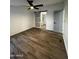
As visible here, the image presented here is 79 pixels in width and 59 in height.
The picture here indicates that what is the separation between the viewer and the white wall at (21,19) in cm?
908

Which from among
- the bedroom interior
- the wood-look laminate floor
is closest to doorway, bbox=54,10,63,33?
→ the bedroom interior

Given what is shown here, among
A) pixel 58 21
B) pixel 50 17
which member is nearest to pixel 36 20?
pixel 50 17

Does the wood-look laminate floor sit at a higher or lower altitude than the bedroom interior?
lower

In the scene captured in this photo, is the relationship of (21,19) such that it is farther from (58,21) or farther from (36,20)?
(58,21)

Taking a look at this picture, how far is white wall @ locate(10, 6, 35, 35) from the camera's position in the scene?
29.8ft

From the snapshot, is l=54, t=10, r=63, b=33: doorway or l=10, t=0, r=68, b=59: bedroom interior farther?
l=54, t=10, r=63, b=33: doorway

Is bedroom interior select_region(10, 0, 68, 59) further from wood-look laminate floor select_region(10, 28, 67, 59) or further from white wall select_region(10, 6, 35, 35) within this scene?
wood-look laminate floor select_region(10, 28, 67, 59)

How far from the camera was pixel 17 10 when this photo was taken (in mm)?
9852

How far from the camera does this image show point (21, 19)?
33.3ft

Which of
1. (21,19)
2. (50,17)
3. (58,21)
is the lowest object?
(58,21)

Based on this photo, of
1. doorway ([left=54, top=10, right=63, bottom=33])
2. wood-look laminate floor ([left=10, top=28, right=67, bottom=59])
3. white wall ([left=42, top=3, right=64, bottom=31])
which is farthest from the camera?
white wall ([left=42, top=3, right=64, bottom=31])

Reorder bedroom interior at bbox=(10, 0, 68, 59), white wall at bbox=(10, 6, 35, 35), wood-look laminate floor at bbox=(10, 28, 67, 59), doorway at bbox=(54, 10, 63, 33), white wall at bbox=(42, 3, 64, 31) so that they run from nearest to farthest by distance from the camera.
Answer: wood-look laminate floor at bbox=(10, 28, 67, 59), bedroom interior at bbox=(10, 0, 68, 59), doorway at bbox=(54, 10, 63, 33), white wall at bbox=(10, 6, 35, 35), white wall at bbox=(42, 3, 64, 31)
